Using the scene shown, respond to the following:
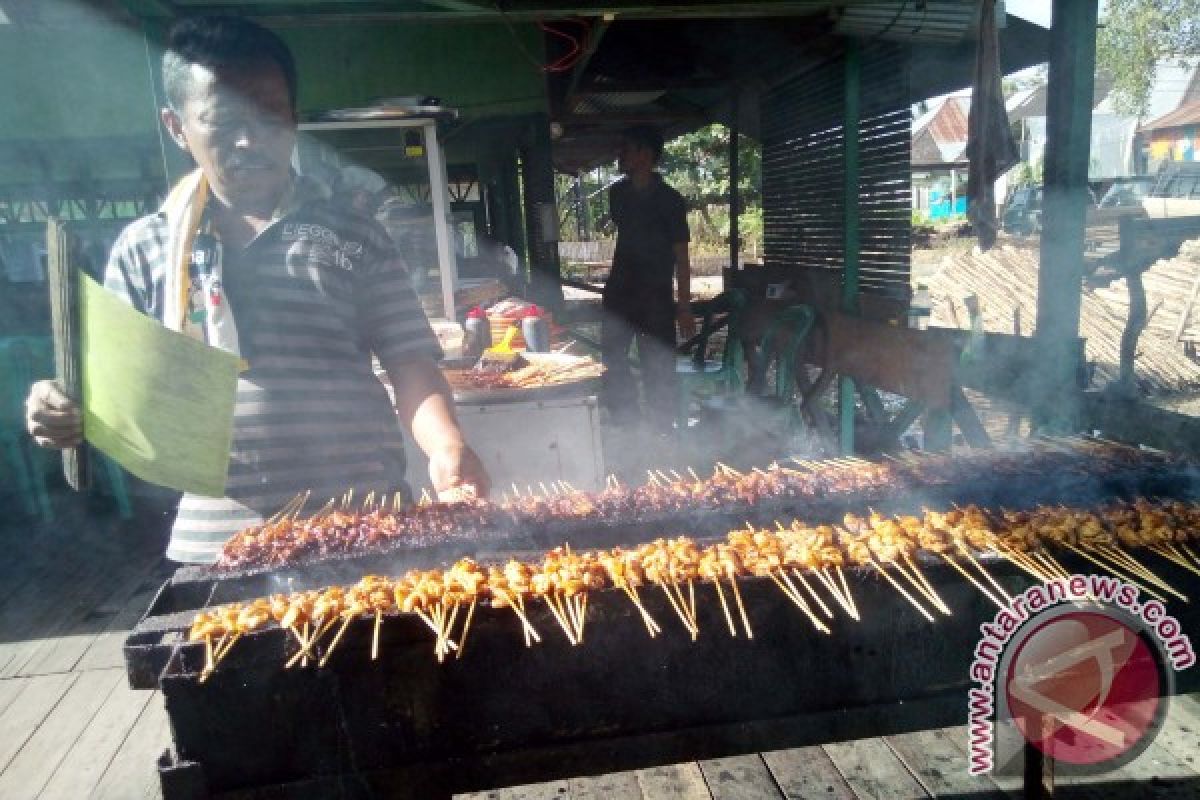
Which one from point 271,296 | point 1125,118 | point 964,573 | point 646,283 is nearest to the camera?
point 964,573

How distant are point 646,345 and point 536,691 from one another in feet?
19.4

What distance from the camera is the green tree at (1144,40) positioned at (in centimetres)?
4197

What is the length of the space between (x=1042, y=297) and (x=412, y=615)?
4130mm

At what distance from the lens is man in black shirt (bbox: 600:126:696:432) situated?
7324mm

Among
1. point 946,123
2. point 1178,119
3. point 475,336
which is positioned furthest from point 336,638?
point 946,123

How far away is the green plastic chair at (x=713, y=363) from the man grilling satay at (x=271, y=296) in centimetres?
521

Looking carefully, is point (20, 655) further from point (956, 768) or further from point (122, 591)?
point (956, 768)

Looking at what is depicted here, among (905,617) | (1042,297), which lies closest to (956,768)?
(905,617)

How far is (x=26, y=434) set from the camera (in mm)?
6992

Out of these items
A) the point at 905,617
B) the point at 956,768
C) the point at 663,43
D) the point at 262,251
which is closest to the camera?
the point at 905,617

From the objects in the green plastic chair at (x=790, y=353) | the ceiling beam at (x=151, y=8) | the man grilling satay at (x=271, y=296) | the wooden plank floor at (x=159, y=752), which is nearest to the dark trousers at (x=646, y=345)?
the green plastic chair at (x=790, y=353)

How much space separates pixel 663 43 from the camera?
25.4 ft

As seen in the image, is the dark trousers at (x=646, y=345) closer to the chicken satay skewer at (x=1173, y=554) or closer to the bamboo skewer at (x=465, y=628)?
the chicken satay skewer at (x=1173, y=554)

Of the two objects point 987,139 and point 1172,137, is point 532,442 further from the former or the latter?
point 1172,137
